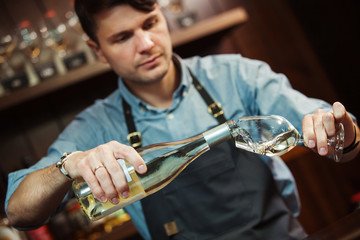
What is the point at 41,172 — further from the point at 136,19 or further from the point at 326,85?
the point at 326,85

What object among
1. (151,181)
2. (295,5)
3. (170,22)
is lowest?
(151,181)

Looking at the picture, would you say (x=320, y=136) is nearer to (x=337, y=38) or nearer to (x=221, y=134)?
(x=221, y=134)

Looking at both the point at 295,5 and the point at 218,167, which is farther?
the point at 295,5

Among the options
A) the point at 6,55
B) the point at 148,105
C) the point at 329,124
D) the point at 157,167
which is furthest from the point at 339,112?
the point at 6,55

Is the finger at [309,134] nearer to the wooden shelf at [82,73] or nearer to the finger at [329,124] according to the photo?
the finger at [329,124]

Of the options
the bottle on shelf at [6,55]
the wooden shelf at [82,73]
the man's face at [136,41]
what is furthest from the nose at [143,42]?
the bottle on shelf at [6,55]

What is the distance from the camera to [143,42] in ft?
3.14

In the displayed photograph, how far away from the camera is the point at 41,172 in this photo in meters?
0.81

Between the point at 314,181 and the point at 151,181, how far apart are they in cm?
151

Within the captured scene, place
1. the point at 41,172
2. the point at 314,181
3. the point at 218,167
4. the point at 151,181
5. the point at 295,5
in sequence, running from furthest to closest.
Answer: the point at 295,5 → the point at 314,181 → the point at 218,167 → the point at 41,172 → the point at 151,181

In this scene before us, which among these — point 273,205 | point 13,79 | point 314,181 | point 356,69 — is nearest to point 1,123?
point 13,79

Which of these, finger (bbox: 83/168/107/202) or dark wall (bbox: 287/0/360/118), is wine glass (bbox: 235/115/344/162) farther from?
dark wall (bbox: 287/0/360/118)

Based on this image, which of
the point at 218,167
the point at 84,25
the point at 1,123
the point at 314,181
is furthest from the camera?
the point at 314,181

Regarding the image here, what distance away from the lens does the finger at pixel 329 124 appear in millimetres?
647
